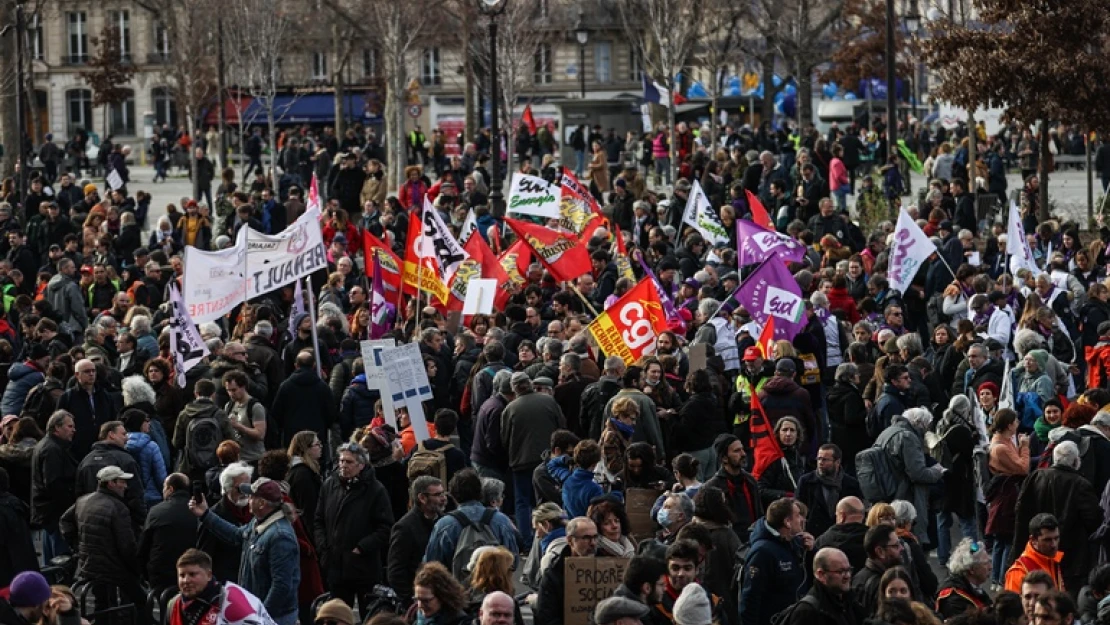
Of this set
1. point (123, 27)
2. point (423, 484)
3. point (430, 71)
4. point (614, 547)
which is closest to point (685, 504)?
point (614, 547)

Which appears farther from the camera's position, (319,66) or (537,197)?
(319,66)

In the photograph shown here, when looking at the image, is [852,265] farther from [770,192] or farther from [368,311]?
[770,192]

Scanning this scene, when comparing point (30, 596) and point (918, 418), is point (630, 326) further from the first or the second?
point (30, 596)

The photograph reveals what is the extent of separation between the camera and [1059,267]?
63.6ft

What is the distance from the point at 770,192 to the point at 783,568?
58.4 ft

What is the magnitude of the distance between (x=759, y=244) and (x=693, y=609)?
11.4m

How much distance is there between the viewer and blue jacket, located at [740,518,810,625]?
413 inches

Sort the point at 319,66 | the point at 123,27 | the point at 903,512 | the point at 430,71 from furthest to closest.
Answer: the point at 430,71 < the point at 319,66 < the point at 123,27 < the point at 903,512

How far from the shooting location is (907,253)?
1939cm

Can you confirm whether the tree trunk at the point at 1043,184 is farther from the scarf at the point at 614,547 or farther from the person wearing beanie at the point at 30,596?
the person wearing beanie at the point at 30,596

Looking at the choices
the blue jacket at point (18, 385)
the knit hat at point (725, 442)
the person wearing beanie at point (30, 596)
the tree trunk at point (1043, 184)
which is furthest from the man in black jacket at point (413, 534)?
the tree trunk at point (1043, 184)

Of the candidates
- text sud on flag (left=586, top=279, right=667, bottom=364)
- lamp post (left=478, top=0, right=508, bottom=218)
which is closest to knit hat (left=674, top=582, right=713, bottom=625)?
text sud on flag (left=586, top=279, right=667, bottom=364)

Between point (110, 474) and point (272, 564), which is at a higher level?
point (110, 474)

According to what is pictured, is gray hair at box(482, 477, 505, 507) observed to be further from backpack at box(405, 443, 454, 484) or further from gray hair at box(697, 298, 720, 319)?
gray hair at box(697, 298, 720, 319)
